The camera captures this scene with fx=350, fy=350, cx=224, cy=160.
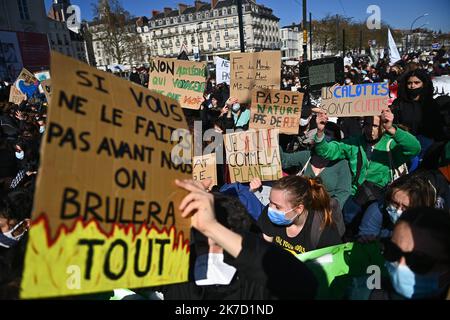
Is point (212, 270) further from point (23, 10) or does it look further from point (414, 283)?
point (23, 10)

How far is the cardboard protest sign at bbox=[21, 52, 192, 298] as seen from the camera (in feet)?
3.61

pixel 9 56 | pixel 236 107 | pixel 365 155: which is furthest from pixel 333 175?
pixel 9 56

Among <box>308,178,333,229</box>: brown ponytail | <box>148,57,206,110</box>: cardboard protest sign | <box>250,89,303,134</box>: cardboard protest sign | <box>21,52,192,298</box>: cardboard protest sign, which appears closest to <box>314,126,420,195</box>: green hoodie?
<box>308,178,333,229</box>: brown ponytail

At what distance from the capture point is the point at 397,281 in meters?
1.50

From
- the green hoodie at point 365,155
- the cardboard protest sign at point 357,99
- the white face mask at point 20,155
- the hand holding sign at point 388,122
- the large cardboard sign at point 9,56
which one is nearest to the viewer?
the hand holding sign at point 388,122

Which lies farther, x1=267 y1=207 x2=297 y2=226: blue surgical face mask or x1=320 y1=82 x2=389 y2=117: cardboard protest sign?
x1=320 y1=82 x2=389 y2=117: cardboard protest sign

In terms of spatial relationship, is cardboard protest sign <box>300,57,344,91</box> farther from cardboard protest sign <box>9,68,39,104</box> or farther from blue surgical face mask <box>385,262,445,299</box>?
cardboard protest sign <box>9,68,39,104</box>

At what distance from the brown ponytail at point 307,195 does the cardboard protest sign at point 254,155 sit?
110 centimetres

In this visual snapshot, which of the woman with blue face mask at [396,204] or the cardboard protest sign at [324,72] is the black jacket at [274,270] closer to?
the woman with blue face mask at [396,204]

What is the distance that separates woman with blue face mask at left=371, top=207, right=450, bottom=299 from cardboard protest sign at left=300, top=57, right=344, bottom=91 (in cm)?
577

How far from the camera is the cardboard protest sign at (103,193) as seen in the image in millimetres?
1101

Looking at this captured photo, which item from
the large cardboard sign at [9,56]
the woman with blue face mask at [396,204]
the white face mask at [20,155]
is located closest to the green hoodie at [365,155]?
the woman with blue face mask at [396,204]
